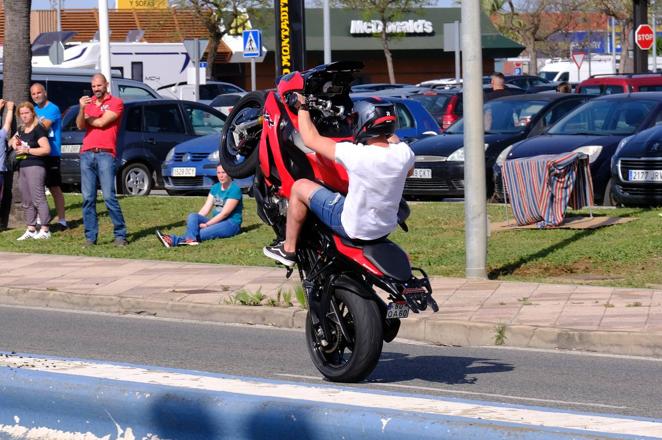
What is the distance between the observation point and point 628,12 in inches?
2502

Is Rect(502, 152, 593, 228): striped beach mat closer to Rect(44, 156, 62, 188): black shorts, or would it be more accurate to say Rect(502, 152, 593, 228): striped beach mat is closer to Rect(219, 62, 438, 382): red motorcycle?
Rect(44, 156, 62, 188): black shorts

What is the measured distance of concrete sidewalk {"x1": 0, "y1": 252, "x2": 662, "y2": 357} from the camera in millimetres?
10320

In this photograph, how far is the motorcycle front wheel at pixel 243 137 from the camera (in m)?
9.45

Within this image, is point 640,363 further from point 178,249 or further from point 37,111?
point 37,111

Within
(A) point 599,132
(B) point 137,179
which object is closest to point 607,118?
(A) point 599,132

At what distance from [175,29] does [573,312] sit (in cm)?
5155

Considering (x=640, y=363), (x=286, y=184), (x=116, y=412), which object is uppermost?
(x=286, y=184)

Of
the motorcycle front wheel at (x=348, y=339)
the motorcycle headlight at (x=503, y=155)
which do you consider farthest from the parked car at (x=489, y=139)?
the motorcycle front wheel at (x=348, y=339)

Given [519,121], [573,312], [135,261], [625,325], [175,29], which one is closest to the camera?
[625,325]

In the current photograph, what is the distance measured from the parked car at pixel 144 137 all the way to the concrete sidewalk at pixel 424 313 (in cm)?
760

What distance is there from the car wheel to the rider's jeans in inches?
580

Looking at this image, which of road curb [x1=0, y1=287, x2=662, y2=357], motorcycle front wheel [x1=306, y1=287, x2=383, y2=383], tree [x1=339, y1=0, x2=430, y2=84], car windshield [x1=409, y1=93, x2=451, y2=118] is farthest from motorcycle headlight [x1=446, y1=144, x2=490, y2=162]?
tree [x1=339, y1=0, x2=430, y2=84]

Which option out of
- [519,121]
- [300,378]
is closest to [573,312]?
[300,378]

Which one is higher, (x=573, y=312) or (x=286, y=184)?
(x=286, y=184)
